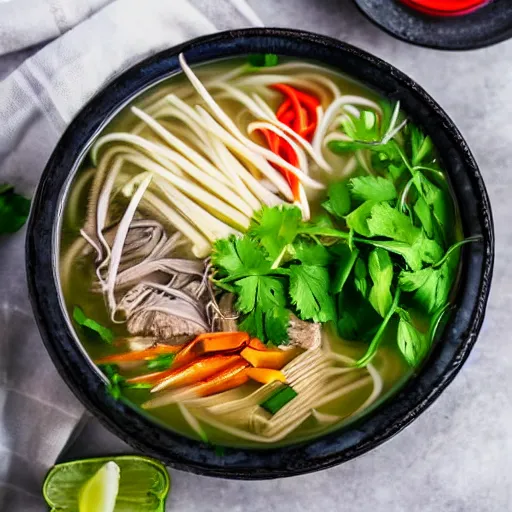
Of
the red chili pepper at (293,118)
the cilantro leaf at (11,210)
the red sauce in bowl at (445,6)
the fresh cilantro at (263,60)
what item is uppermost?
the fresh cilantro at (263,60)

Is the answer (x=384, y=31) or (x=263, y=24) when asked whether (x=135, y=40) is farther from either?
(x=384, y=31)

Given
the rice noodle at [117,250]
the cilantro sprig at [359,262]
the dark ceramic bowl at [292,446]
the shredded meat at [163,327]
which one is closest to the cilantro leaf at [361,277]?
the cilantro sprig at [359,262]

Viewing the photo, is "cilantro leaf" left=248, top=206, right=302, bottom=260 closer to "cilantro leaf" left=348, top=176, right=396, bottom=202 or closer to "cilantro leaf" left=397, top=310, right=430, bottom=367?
"cilantro leaf" left=348, top=176, right=396, bottom=202

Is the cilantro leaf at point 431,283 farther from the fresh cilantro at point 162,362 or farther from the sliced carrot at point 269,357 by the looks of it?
the fresh cilantro at point 162,362

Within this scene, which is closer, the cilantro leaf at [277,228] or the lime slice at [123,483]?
the cilantro leaf at [277,228]

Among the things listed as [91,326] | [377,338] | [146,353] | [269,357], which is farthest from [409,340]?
[91,326]

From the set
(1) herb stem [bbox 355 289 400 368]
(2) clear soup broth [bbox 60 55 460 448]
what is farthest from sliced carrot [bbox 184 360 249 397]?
(1) herb stem [bbox 355 289 400 368]
